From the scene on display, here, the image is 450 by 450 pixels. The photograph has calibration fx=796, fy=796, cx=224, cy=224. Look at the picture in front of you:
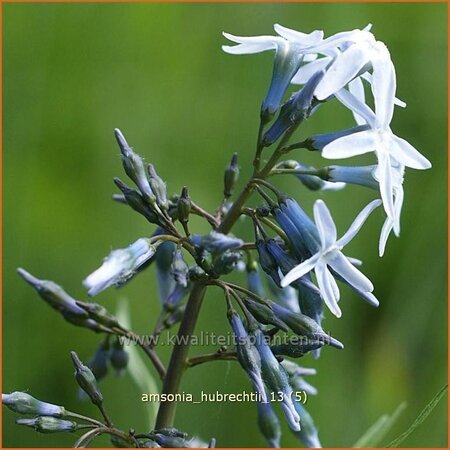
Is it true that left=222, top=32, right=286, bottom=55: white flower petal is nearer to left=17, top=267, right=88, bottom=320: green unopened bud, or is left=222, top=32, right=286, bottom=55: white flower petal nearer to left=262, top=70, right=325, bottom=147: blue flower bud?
left=262, top=70, right=325, bottom=147: blue flower bud

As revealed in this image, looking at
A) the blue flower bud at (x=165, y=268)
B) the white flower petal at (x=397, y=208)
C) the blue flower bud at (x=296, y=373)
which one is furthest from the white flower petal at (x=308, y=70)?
the blue flower bud at (x=296, y=373)

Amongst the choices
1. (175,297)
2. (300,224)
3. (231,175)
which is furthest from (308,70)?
(175,297)

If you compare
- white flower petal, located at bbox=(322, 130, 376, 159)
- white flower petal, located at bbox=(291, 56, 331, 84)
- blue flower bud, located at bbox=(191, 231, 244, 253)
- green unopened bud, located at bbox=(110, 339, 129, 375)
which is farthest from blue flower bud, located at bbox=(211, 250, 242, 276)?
green unopened bud, located at bbox=(110, 339, 129, 375)

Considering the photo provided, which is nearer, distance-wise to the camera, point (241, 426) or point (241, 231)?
point (241, 426)

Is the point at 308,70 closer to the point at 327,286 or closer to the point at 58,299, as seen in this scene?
the point at 327,286

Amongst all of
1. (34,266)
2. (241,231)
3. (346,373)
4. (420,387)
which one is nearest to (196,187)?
(241,231)

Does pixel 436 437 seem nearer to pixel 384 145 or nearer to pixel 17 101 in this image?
pixel 384 145

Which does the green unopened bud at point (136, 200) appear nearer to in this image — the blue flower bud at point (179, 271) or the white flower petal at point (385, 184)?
the blue flower bud at point (179, 271)

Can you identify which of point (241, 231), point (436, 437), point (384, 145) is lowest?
point (436, 437)
